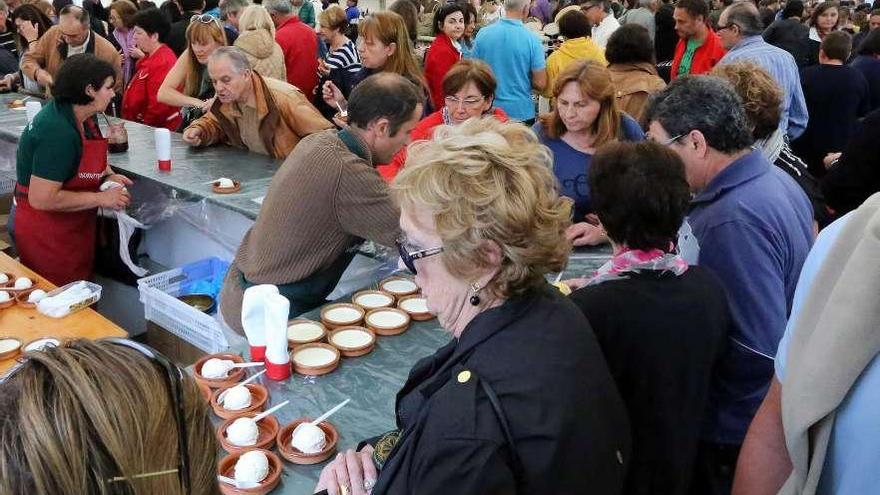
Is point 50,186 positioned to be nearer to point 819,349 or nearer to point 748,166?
point 748,166

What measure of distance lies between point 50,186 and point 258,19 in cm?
228

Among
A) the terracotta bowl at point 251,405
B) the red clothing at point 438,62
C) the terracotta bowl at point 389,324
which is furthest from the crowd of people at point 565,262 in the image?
the red clothing at point 438,62

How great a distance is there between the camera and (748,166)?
6.31 feet

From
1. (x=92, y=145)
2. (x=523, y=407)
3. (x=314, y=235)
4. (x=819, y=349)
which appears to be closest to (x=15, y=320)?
(x=92, y=145)

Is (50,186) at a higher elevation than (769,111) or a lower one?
lower

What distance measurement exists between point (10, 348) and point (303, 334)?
3.56 ft

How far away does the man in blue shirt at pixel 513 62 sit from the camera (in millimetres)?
4918

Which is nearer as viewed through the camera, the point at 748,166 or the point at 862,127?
the point at 748,166

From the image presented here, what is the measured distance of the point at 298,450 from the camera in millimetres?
1646

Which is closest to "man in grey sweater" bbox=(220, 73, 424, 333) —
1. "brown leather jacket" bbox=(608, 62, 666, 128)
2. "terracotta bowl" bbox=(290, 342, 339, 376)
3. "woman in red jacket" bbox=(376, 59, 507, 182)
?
"terracotta bowl" bbox=(290, 342, 339, 376)

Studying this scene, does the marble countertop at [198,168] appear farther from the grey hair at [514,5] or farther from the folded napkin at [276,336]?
the grey hair at [514,5]

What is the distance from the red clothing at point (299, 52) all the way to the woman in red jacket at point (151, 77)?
867mm

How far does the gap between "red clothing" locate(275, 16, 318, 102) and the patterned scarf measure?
169 inches

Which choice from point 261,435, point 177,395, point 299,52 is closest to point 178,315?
point 261,435
